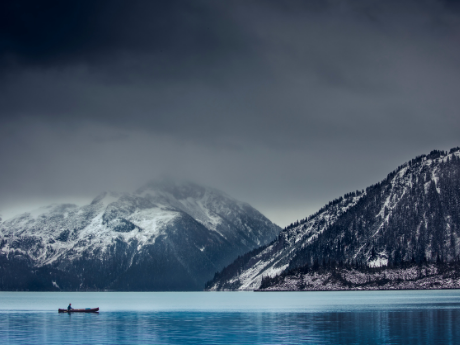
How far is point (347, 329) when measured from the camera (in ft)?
350

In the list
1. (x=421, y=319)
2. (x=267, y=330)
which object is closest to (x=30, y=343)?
(x=267, y=330)

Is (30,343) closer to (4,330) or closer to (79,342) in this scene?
(79,342)

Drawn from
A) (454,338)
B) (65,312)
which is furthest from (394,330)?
(65,312)

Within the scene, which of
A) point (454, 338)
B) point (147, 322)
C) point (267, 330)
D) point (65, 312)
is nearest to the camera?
point (454, 338)

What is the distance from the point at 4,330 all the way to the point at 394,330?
77442mm

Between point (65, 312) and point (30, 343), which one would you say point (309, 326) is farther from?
point (65, 312)

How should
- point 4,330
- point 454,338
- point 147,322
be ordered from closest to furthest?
point 454,338
point 4,330
point 147,322

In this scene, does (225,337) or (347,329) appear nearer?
(225,337)

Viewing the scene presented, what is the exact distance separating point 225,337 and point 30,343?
107 feet

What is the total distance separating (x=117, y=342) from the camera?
95062 mm

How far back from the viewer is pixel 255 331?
108 meters

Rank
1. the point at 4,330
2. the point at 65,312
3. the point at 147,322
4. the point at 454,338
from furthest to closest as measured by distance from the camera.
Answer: the point at 65,312 < the point at 147,322 < the point at 4,330 < the point at 454,338

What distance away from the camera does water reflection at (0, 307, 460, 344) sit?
305 ft

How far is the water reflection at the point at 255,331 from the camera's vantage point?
92.9m
